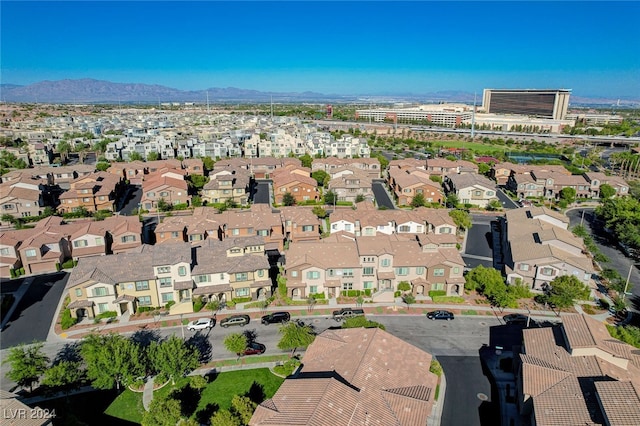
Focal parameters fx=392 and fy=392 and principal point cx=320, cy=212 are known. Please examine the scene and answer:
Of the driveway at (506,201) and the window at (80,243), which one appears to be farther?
the driveway at (506,201)

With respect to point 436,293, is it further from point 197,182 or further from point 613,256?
point 197,182

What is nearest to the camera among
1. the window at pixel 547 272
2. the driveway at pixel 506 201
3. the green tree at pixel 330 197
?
the window at pixel 547 272

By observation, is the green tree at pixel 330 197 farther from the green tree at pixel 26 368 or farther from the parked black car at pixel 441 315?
the green tree at pixel 26 368

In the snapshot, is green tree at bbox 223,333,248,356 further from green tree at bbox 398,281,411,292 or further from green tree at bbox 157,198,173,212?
green tree at bbox 157,198,173,212

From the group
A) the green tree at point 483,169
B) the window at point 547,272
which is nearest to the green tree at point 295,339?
the window at point 547,272

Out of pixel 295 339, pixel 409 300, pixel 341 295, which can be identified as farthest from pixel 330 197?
pixel 295 339

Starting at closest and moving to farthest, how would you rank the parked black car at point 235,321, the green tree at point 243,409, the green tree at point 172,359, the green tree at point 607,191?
1. the green tree at point 243,409
2. the green tree at point 172,359
3. the parked black car at point 235,321
4. the green tree at point 607,191

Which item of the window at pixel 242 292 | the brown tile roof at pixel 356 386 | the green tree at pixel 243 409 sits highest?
the brown tile roof at pixel 356 386
